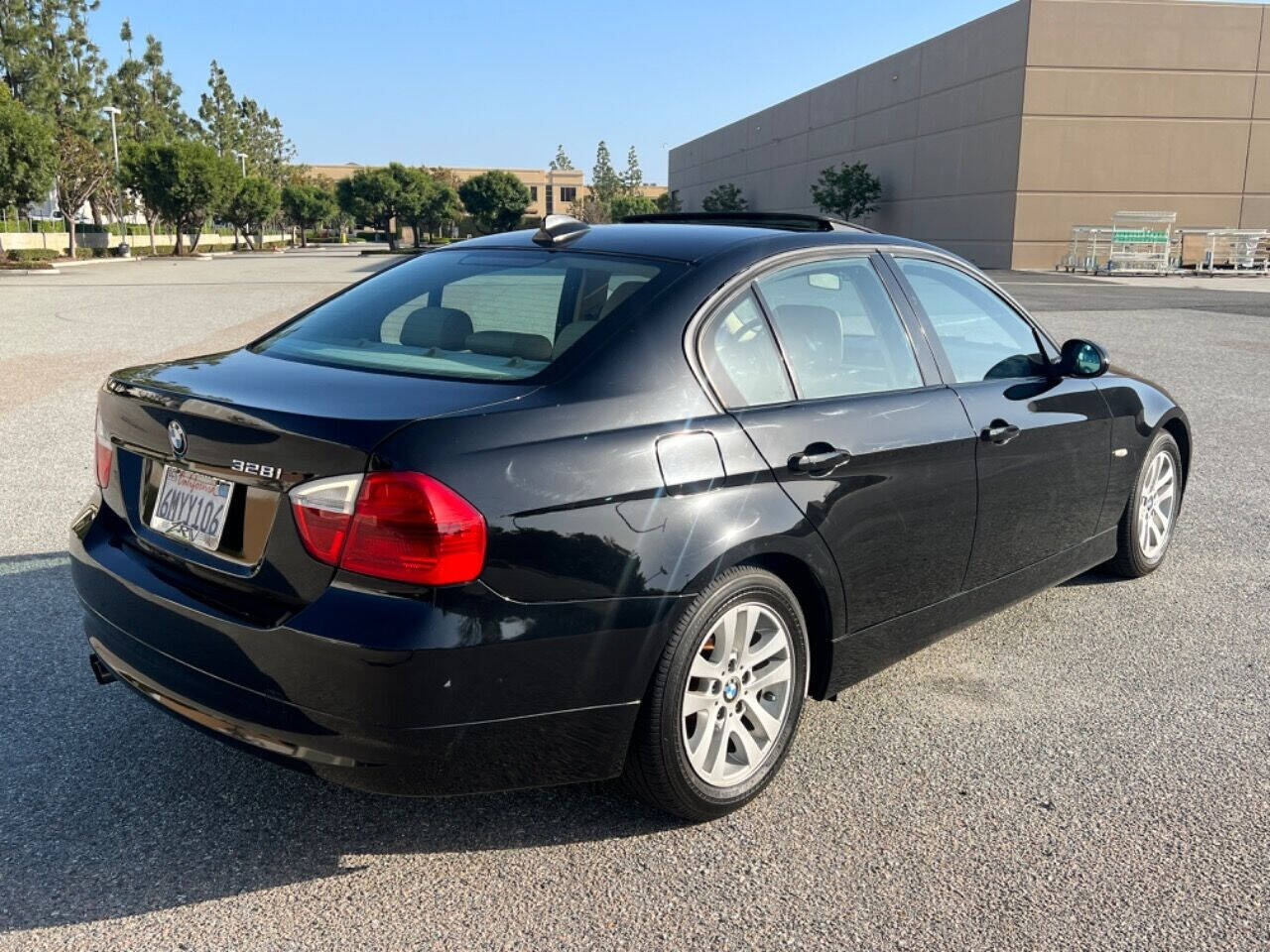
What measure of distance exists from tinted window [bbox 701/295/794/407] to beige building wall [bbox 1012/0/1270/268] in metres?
44.4

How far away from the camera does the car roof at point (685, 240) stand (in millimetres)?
3373

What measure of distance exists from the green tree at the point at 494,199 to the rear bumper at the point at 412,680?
9943 centimetres

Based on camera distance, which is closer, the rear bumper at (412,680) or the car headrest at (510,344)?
the rear bumper at (412,680)

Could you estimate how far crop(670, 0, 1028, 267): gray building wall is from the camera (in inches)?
1751

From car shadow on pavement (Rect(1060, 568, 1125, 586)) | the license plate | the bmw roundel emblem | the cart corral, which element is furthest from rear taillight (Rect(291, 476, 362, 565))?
the cart corral

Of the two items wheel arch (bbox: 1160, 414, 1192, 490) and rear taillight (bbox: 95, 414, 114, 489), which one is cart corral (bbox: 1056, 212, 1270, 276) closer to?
wheel arch (bbox: 1160, 414, 1192, 490)

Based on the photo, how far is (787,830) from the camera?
3.03 m

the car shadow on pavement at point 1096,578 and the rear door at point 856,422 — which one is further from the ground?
the rear door at point 856,422

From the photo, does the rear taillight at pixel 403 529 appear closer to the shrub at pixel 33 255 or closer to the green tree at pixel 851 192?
the shrub at pixel 33 255

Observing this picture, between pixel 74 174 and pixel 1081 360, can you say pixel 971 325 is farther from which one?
pixel 74 174

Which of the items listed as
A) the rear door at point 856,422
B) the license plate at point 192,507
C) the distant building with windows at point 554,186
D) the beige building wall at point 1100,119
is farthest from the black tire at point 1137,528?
the distant building with windows at point 554,186

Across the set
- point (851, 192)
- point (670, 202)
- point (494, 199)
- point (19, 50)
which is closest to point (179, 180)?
point (19, 50)

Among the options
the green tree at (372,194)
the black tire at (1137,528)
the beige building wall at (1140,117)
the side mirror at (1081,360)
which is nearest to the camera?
the side mirror at (1081,360)

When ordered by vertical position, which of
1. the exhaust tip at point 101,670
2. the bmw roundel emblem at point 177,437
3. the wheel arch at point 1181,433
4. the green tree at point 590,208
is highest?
the green tree at point 590,208
